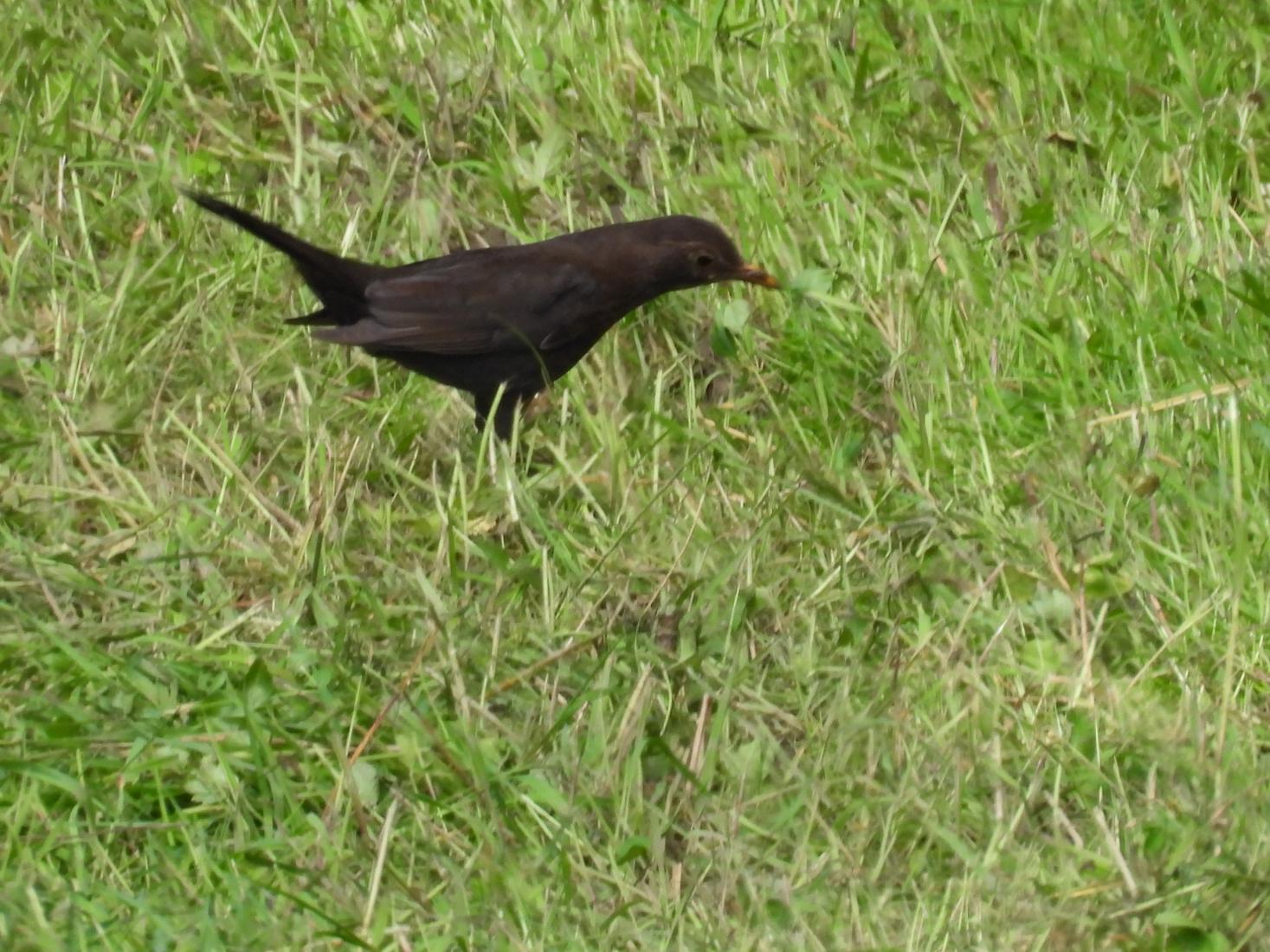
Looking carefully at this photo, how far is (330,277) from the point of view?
4730mm

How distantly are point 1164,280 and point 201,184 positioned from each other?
2598 millimetres

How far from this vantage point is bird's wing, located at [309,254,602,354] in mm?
4723

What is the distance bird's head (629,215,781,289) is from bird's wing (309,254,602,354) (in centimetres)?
20

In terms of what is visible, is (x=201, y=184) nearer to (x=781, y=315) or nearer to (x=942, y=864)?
(x=781, y=315)

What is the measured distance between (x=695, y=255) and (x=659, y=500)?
0.75 meters

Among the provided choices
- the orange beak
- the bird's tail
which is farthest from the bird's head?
the bird's tail

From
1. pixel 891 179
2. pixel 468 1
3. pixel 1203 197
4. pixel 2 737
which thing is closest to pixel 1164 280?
pixel 1203 197

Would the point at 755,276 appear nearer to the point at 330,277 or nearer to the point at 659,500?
the point at 659,500

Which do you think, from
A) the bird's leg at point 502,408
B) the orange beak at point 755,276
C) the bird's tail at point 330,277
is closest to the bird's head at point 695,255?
the orange beak at point 755,276

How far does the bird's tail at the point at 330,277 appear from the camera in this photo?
15.2 feet

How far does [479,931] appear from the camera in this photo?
→ 10.8 feet

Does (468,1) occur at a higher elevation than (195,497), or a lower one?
higher

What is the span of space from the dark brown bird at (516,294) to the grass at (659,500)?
134 mm

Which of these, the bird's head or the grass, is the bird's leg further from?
the bird's head
